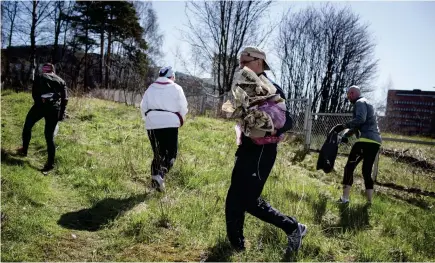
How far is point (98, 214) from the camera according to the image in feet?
12.2

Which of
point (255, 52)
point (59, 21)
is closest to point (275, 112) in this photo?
point (255, 52)

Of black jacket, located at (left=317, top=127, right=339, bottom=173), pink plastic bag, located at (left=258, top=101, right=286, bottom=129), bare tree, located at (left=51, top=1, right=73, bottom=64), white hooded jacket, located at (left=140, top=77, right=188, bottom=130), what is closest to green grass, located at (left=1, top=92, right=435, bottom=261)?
black jacket, located at (left=317, top=127, right=339, bottom=173)

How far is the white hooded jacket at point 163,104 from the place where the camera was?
176 inches

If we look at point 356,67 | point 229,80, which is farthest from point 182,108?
point 356,67

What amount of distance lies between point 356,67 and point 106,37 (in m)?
22.8

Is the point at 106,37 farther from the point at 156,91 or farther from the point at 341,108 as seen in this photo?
the point at 156,91

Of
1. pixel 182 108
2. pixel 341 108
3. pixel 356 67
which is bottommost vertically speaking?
pixel 182 108

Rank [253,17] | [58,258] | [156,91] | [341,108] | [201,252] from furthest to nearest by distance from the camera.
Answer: [341,108] → [253,17] → [156,91] → [201,252] → [58,258]

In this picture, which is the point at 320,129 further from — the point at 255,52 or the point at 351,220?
the point at 255,52

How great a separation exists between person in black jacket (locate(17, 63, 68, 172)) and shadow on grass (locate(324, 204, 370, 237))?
4.32m

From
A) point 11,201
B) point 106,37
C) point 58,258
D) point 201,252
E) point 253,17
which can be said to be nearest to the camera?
point 58,258

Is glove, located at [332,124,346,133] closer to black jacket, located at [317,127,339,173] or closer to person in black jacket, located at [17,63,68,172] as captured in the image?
black jacket, located at [317,127,339,173]

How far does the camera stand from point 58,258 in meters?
2.69

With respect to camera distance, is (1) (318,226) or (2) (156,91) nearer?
(1) (318,226)
